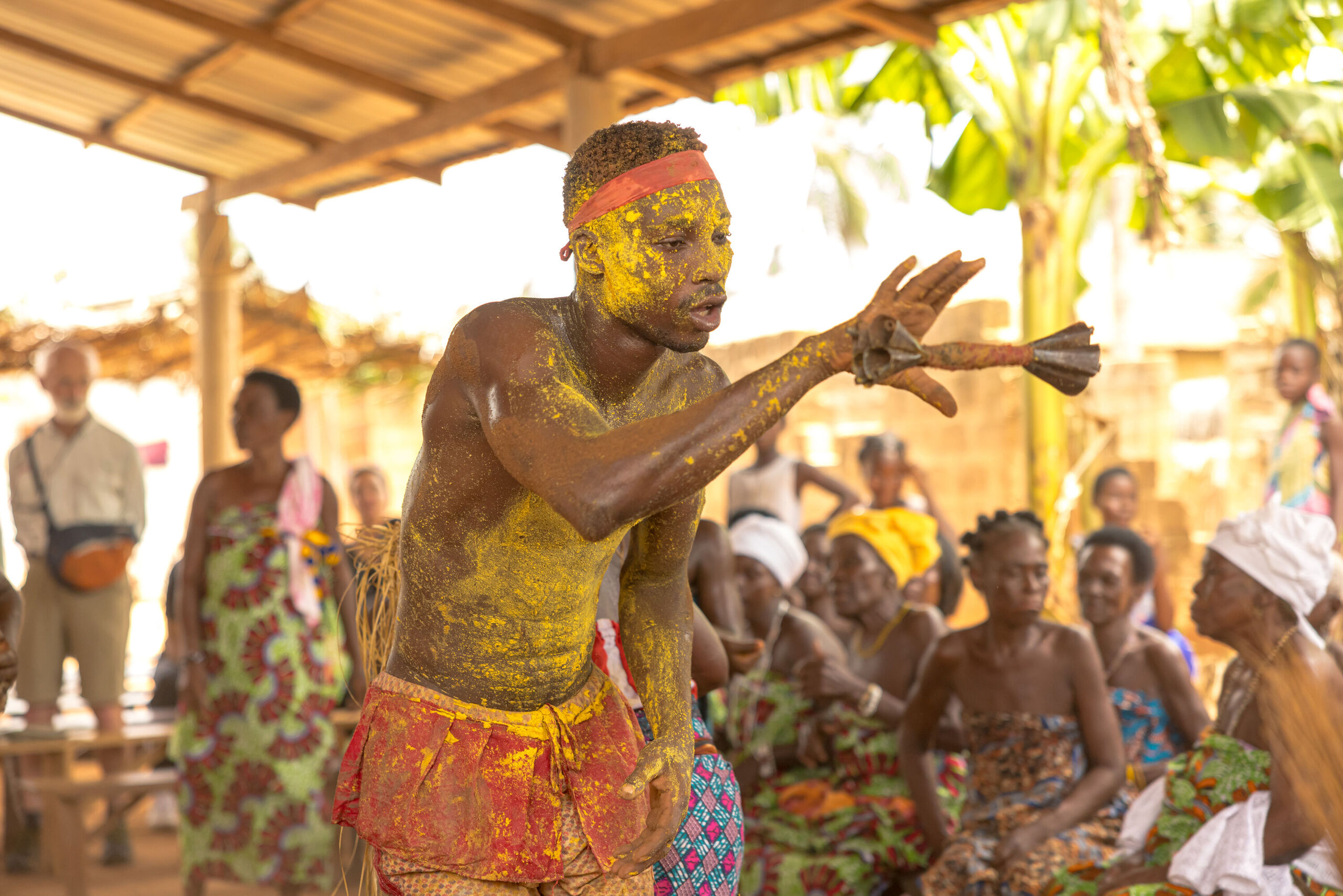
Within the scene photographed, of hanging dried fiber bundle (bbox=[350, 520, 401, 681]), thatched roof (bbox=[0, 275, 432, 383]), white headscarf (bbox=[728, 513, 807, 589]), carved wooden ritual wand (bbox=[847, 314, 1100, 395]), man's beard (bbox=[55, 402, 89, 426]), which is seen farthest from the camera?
thatched roof (bbox=[0, 275, 432, 383])

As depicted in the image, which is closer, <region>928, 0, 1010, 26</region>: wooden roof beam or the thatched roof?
<region>928, 0, 1010, 26</region>: wooden roof beam

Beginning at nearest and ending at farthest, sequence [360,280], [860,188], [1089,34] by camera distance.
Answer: [1089,34] → [360,280] → [860,188]

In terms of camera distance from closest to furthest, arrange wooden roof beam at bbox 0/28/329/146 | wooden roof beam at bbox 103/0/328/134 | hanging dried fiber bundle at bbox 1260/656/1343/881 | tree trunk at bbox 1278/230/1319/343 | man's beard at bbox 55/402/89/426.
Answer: hanging dried fiber bundle at bbox 1260/656/1343/881
man's beard at bbox 55/402/89/426
wooden roof beam at bbox 103/0/328/134
wooden roof beam at bbox 0/28/329/146
tree trunk at bbox 1278/230/1319/343

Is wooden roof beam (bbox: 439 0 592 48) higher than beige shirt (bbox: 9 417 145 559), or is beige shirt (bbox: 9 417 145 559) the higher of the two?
wooden roof beam (bbox: 439 0 592 48)

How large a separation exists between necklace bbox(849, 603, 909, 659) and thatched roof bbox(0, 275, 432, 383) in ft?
22.9

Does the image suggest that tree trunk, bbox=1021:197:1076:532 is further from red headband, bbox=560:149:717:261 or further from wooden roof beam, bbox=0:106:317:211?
red headband, bbox=560:149:717:261

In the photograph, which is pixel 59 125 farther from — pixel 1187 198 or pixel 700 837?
pixel 1187 198

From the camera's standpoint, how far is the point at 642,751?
1.98 m

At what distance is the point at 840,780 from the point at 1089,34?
214 inches

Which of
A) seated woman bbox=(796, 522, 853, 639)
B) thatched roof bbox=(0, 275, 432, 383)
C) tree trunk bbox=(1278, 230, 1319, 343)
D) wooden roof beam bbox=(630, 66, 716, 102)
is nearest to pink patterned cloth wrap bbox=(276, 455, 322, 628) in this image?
seated woman bbox=(796, 522, 853, 639)

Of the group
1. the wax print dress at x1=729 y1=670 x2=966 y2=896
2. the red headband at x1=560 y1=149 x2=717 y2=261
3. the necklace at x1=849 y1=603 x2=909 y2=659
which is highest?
the red headband at x1=560 y1=149 x2=717 y2=261

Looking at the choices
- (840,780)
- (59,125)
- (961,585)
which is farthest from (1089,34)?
(59,125)

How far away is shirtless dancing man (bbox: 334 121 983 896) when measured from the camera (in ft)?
5.39

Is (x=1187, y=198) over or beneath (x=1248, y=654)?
over
